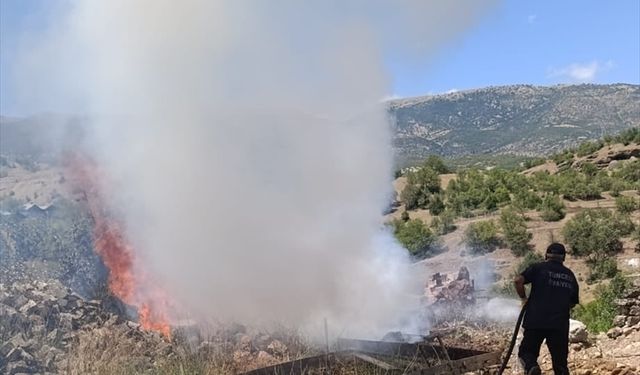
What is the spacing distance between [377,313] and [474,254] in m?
15.7

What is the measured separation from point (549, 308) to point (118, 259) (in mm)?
8128

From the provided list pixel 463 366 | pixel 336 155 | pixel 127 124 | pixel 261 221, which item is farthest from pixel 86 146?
pixel 463 366

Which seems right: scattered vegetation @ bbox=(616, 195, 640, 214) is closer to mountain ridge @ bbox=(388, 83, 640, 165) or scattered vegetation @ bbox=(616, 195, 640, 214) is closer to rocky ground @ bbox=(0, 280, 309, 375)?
rocky ground @ bbox=(0, 280, 309, 375)

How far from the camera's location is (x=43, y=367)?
770cm

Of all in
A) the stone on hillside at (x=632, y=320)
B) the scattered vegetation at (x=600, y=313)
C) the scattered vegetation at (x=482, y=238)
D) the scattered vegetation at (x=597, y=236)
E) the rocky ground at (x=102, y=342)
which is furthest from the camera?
the scattered vegetation at (x=482, y=238)

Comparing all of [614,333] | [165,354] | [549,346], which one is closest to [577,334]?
[614,333]

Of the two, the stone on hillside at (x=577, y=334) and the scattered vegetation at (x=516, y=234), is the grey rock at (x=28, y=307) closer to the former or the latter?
the stone on hillside at (x=577, y=334)

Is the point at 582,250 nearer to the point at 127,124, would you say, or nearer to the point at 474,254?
the point at 474,254

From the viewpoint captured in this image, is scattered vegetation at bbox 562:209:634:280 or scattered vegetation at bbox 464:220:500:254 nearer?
scattered vegetation at bbox 562:209:634:280

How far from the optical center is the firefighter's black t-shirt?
6.84 metres

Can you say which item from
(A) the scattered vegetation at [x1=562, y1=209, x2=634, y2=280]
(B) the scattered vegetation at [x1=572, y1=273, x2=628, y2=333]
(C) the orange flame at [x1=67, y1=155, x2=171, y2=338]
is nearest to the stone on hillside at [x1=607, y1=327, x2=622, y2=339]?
(B) the scattered vegetation at [x1=572, y1=273, x2=628, y2=333]

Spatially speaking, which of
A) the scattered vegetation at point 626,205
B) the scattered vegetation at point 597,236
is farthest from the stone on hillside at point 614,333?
the scattered vegetation at point 626,205

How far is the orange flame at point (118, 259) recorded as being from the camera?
37.9 ft

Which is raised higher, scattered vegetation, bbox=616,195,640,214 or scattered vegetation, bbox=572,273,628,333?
scattered vegetation, bbox=616,195,640,214
